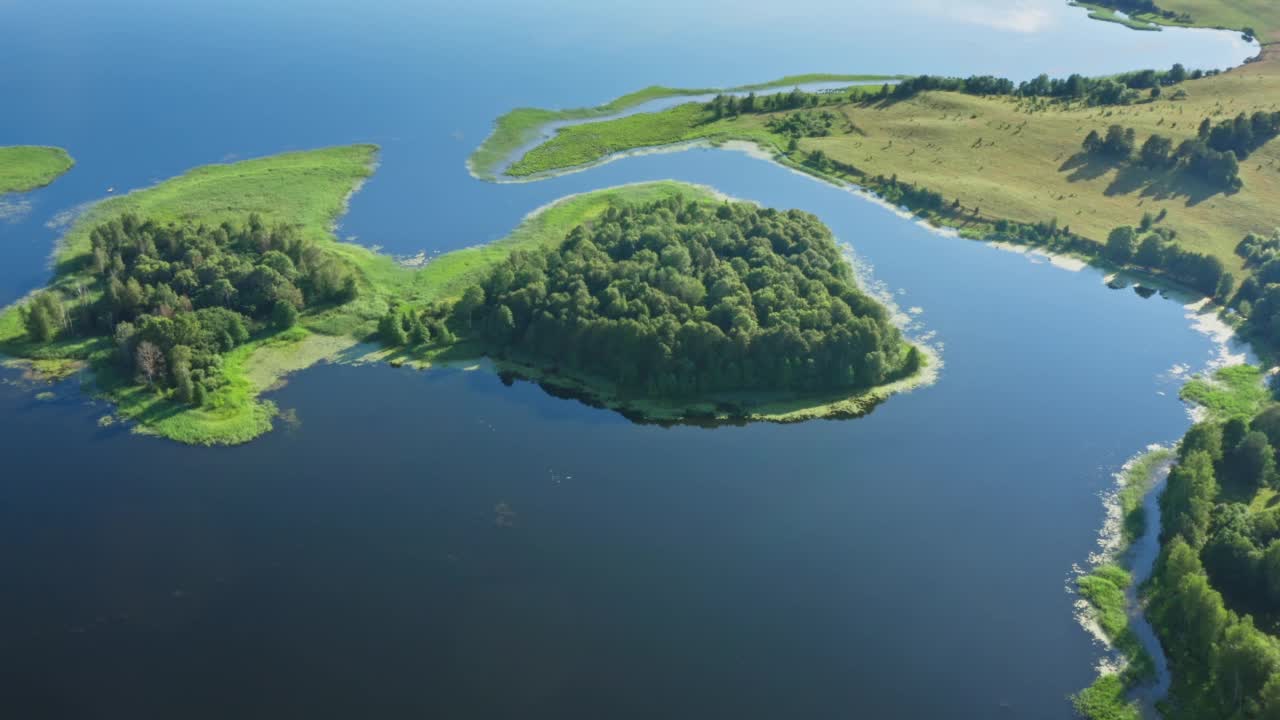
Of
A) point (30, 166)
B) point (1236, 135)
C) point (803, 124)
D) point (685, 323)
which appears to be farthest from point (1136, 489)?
point (30, 166)

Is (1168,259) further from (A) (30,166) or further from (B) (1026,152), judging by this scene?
(A) (30,166)

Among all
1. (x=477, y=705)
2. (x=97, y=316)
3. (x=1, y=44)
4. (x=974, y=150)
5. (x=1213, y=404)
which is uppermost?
(x=1, y=44)

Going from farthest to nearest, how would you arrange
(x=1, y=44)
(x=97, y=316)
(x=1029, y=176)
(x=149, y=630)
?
(x=1, y=44), (x=1029, y=176), (x=97, y=316), (x=149, y=630)

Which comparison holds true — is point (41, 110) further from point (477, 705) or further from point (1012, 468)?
point (1012, 468)

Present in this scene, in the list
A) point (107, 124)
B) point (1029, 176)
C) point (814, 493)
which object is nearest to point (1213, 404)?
point (814, 493)

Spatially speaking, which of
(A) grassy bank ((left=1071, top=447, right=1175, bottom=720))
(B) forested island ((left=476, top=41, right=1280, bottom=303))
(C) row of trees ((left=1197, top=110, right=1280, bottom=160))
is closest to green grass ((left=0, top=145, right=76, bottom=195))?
(B) forested island ((left=476, top=41, right=1280, bottom=303))

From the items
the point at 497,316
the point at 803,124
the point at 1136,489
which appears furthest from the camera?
the point at 803,124
